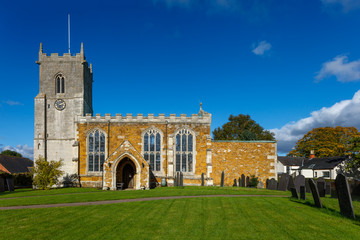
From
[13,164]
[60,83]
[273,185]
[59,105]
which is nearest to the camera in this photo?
[273,185]

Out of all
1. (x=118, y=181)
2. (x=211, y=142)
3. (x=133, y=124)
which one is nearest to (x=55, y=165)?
(x=118, y=181)

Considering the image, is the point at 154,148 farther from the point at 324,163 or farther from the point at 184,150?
the point at 324,163

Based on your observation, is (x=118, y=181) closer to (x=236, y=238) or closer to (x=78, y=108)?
(x=78, y=108)

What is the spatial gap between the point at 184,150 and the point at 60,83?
54.6 ft

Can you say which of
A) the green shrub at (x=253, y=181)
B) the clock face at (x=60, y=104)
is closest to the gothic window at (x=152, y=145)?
the green shrub at (x=253, y=181)

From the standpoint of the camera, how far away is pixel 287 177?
21828 millimetres

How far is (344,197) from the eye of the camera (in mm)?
10102

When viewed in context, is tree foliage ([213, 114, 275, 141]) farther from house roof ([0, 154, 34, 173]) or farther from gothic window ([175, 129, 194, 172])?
house roof ([0, 154, 34, 173])

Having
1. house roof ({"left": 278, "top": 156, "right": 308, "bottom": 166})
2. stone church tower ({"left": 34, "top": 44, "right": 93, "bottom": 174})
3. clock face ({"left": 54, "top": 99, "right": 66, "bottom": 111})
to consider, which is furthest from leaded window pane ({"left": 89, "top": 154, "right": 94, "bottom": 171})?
house roof ({"left": 278, "top": 156, "right": 308, "bottom": 166})

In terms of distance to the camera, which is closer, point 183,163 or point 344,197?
point 344,197

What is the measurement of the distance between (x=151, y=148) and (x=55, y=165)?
978cm

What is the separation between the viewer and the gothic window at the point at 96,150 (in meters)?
29.4

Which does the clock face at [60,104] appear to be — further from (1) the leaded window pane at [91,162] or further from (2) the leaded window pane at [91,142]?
(1) the leaded window pane at [91,162]

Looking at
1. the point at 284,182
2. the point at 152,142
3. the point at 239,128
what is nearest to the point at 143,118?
the point at 152,142
